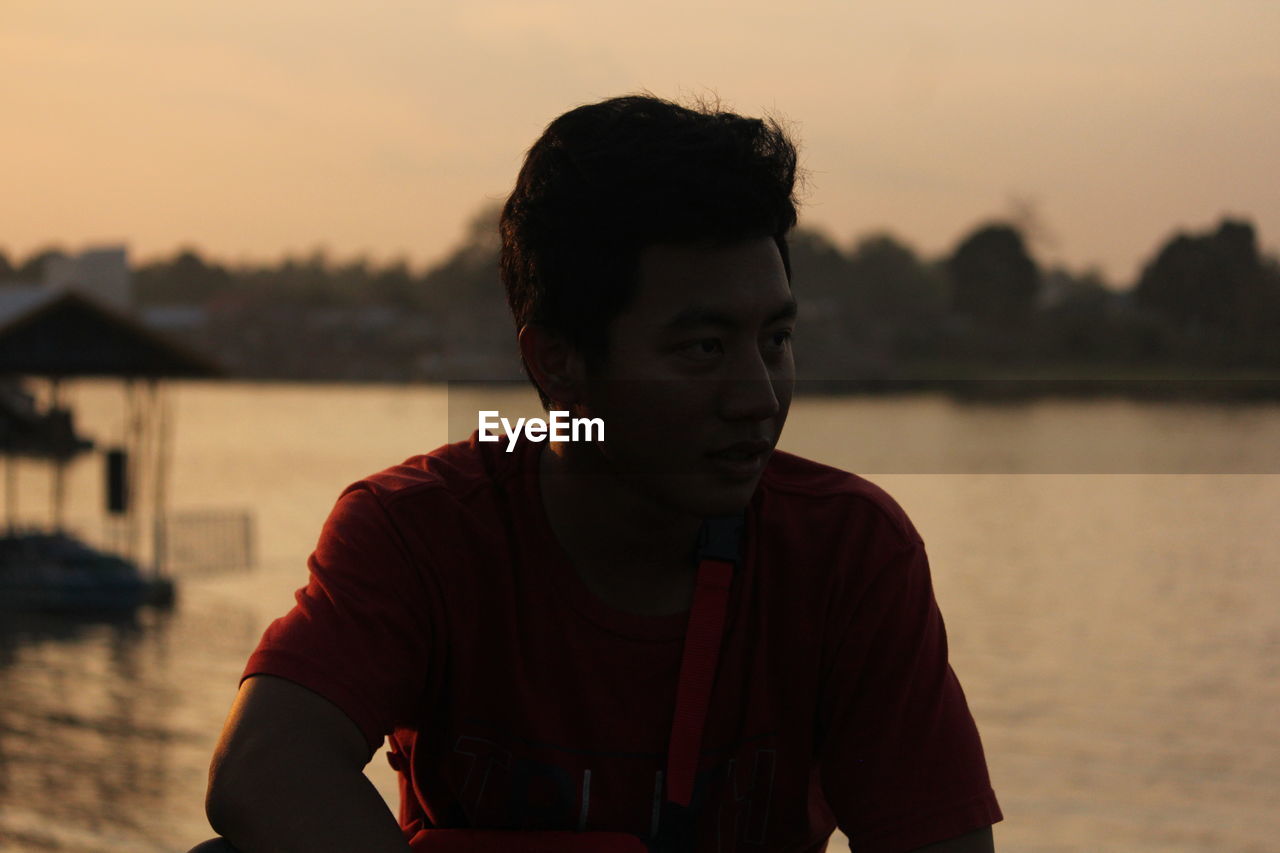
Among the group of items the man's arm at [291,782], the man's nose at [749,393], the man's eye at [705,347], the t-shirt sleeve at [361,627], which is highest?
the man's eye at [705,347]

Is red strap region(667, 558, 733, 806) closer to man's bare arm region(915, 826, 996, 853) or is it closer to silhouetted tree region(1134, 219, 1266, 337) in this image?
man's bare arm region(915, 826, 996, 853)

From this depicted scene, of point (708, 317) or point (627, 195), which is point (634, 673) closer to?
point (708, 317)

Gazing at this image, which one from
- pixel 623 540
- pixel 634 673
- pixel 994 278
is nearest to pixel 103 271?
pixel 994 278

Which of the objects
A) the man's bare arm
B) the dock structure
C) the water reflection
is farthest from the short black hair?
the dock structure

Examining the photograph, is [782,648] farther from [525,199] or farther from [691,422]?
[525,199]

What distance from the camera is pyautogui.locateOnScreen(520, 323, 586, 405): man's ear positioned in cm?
215

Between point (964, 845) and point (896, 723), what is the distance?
18 cm

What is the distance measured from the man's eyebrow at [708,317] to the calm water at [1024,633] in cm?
30

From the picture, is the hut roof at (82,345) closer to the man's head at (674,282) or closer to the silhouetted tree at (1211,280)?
the silhouetted tree at (1211,280)

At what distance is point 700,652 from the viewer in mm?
2012

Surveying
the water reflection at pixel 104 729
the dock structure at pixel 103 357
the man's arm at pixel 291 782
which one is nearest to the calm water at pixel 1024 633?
the water reflection at pixel 104 729

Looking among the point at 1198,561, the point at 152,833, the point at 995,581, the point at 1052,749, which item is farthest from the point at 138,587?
the point at 1198,561

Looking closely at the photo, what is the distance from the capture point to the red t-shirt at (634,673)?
1.99m

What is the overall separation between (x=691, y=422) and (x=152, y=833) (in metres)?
9.60
